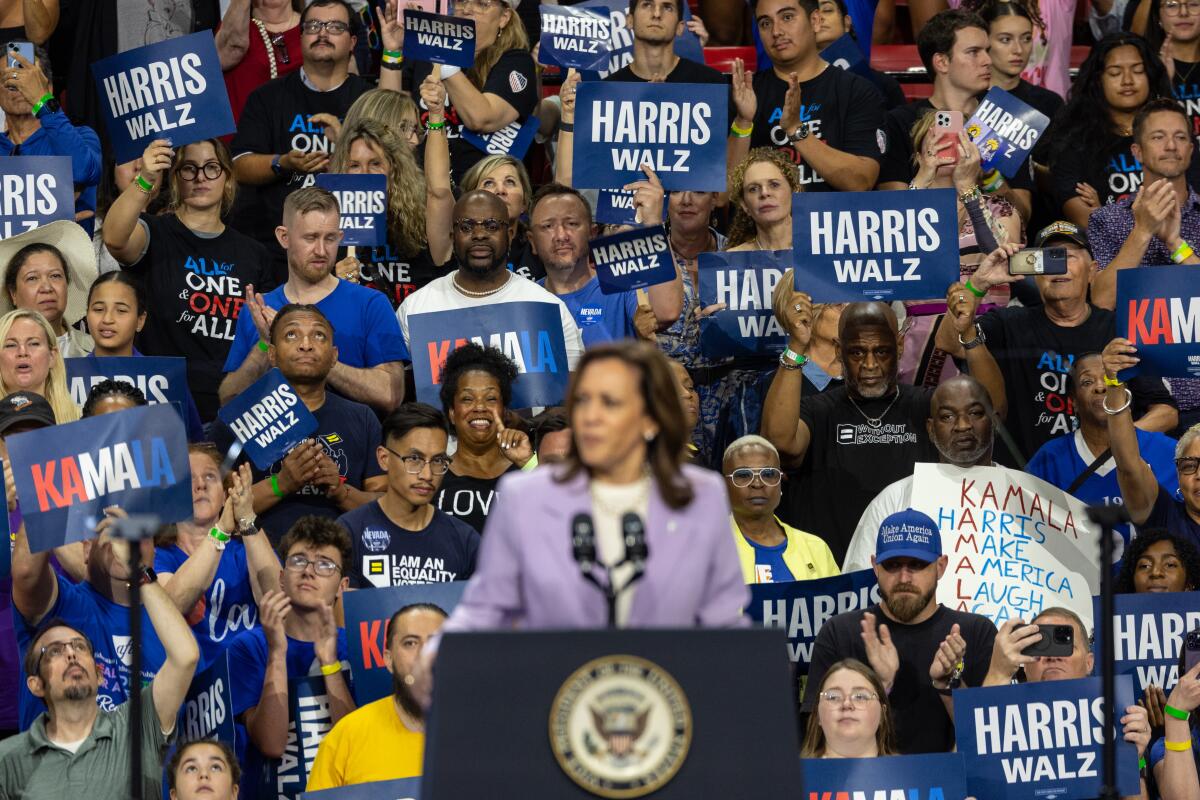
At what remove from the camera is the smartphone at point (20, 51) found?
9.02m

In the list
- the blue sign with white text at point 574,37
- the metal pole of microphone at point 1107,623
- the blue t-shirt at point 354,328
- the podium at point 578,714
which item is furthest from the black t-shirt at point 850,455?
the podium at point 578,714

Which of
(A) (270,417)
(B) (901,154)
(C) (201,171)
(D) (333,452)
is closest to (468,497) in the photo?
(D) (333,452)

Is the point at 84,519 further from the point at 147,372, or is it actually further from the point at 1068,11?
the point at 1068,11

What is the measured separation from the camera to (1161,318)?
8.02m

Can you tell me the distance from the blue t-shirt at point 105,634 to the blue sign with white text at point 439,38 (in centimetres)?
316

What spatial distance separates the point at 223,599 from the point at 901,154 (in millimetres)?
4149

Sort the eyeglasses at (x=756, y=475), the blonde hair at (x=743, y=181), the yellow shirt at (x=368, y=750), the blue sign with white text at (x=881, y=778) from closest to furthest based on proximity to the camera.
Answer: the blue sign with white text at (x=881, y=778)
the yellow shirt at (x=368, y=750)
the eyeglasses at (x=756, y=475)
the blonde hair at (x=743, y=181)

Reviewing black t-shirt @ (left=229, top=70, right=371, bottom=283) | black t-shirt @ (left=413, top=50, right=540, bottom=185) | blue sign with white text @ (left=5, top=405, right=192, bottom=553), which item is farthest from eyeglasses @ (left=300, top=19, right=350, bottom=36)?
blue sign with white text @ (left=5, top=405, right=192, bottom=553)

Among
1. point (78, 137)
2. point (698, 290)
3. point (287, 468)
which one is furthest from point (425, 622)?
point (78, 137)

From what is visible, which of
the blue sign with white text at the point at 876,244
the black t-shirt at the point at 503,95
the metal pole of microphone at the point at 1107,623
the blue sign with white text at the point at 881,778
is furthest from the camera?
the black t-shirt at the point at 503,95

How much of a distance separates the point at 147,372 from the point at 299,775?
1758 millimetres

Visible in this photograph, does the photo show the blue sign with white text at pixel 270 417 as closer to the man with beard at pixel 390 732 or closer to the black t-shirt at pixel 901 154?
the man with beard at pixel 390 732

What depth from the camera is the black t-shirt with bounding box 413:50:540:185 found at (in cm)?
992

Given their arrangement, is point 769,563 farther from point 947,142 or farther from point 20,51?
point 20,51
